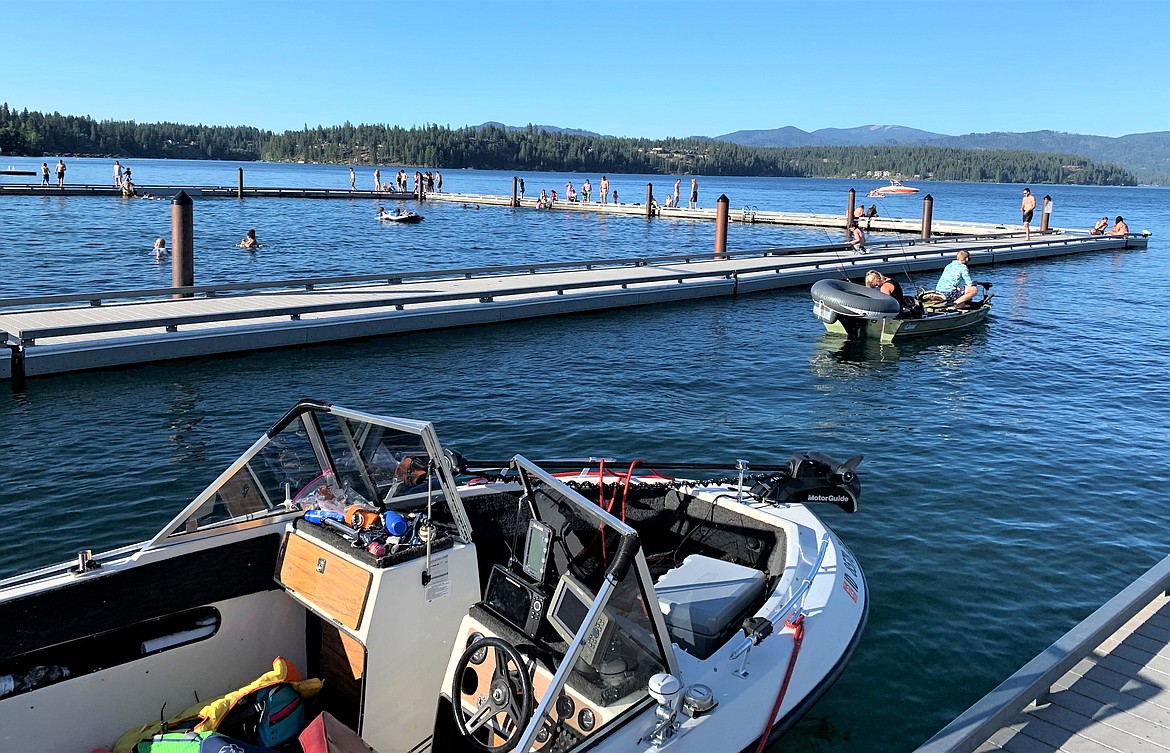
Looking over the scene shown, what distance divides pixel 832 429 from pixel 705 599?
844 cm

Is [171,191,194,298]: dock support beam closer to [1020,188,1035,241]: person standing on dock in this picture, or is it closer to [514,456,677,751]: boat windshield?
[514,456,677,751]: boat windshield

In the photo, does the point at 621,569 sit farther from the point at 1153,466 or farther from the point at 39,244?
the point at 39,244

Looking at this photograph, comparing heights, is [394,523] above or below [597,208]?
below

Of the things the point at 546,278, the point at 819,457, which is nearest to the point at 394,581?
the point at 819,457

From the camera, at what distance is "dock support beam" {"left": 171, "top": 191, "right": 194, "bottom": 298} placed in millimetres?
18688

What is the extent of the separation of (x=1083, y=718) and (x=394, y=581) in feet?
13.5

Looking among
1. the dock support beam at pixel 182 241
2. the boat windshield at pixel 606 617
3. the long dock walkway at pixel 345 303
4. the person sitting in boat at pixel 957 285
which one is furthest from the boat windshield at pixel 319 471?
the person sitting in boat at pixel 957 285

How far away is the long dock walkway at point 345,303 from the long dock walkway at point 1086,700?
548 inches

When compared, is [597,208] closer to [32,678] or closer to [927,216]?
[927,216]

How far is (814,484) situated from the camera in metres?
7.11

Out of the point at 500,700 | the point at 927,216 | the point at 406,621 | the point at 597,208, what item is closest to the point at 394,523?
the point at 406,621

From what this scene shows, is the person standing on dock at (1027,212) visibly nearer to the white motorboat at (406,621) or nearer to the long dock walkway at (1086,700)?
the long dock walkway at (1086,700)

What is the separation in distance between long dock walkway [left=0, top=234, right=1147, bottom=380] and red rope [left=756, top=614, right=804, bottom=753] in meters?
12.9

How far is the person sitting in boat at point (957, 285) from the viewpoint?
2109cm
